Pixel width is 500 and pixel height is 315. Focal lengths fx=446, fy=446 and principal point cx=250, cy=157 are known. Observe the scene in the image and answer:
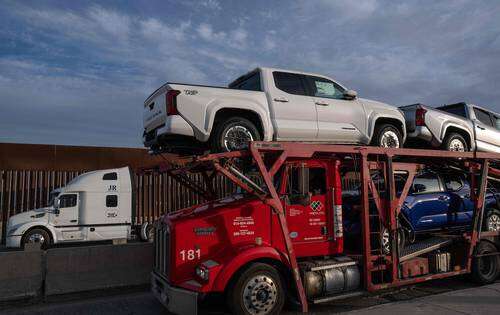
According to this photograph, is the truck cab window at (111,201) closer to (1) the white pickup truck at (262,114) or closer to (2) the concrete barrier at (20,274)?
(2) the concrete barrier at (20,274)

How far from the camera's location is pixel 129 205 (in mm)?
15000

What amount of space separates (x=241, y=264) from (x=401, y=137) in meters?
5.04

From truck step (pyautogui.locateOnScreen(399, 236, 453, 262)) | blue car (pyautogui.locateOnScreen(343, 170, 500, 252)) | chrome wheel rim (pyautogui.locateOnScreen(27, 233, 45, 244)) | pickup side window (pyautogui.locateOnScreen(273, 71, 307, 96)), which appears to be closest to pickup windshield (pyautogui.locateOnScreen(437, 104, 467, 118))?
blue car (pyautogui.locateOnScreen(343, 170, 500, 252))

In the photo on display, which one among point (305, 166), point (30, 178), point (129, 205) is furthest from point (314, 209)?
point (30, 178)

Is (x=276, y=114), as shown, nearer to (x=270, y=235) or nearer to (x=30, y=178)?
(x=270, y=235)

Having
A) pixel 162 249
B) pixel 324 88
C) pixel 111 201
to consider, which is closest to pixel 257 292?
pixel 162 249

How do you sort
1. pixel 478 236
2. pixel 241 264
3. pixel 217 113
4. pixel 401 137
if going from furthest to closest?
pixel 401 137 < pixel 478 236 < pixel 217 113 < pixel 241 264

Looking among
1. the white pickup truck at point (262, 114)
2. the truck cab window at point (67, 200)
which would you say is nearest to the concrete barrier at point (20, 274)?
the white pickup truck at point (262, 114)

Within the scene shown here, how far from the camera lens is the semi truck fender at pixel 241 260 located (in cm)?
532

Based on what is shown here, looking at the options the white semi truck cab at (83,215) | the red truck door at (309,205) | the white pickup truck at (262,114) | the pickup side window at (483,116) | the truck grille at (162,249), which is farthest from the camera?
the white semi truck cab at (83,215)

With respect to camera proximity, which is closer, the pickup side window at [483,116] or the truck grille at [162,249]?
the truck grille at [162,249]

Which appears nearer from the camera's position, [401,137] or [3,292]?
[3,292]

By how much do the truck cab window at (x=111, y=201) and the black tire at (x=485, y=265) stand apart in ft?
35.7

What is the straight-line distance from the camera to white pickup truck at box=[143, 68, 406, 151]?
21.4 ft
